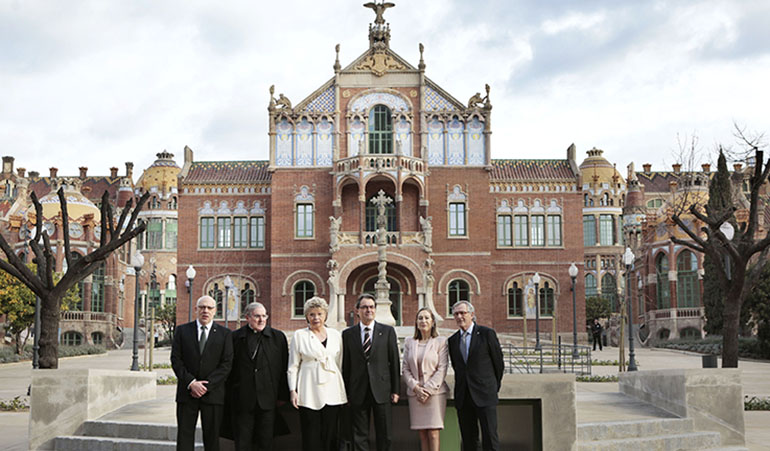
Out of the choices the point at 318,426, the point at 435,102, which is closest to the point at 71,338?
the point at 435,102

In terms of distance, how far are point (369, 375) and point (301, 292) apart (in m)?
33.3

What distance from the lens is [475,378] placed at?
29.0ft

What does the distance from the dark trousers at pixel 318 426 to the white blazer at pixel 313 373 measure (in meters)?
0.11

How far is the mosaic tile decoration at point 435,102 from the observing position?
138 ft

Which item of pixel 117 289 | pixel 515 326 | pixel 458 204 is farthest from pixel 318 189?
pixel 117 289

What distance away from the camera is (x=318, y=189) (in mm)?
41688

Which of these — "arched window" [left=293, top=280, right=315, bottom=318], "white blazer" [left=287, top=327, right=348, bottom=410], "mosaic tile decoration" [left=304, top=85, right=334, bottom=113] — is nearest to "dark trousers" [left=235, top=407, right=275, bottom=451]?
"white blazer" [left=287, top=327, right=348, bottom=410]

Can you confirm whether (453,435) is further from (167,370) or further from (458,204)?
(458,204)

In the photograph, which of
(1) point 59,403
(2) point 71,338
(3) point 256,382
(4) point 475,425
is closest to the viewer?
(3) point 256,382

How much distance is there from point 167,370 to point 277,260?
12546 mm

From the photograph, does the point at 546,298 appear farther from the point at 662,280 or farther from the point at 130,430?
the point at 130,430

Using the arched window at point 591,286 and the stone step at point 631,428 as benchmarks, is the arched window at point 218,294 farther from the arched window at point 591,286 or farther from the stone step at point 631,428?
the arched window at point 591,286

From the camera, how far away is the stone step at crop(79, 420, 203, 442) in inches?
442

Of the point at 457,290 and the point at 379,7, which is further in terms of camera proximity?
the point at 379,7
